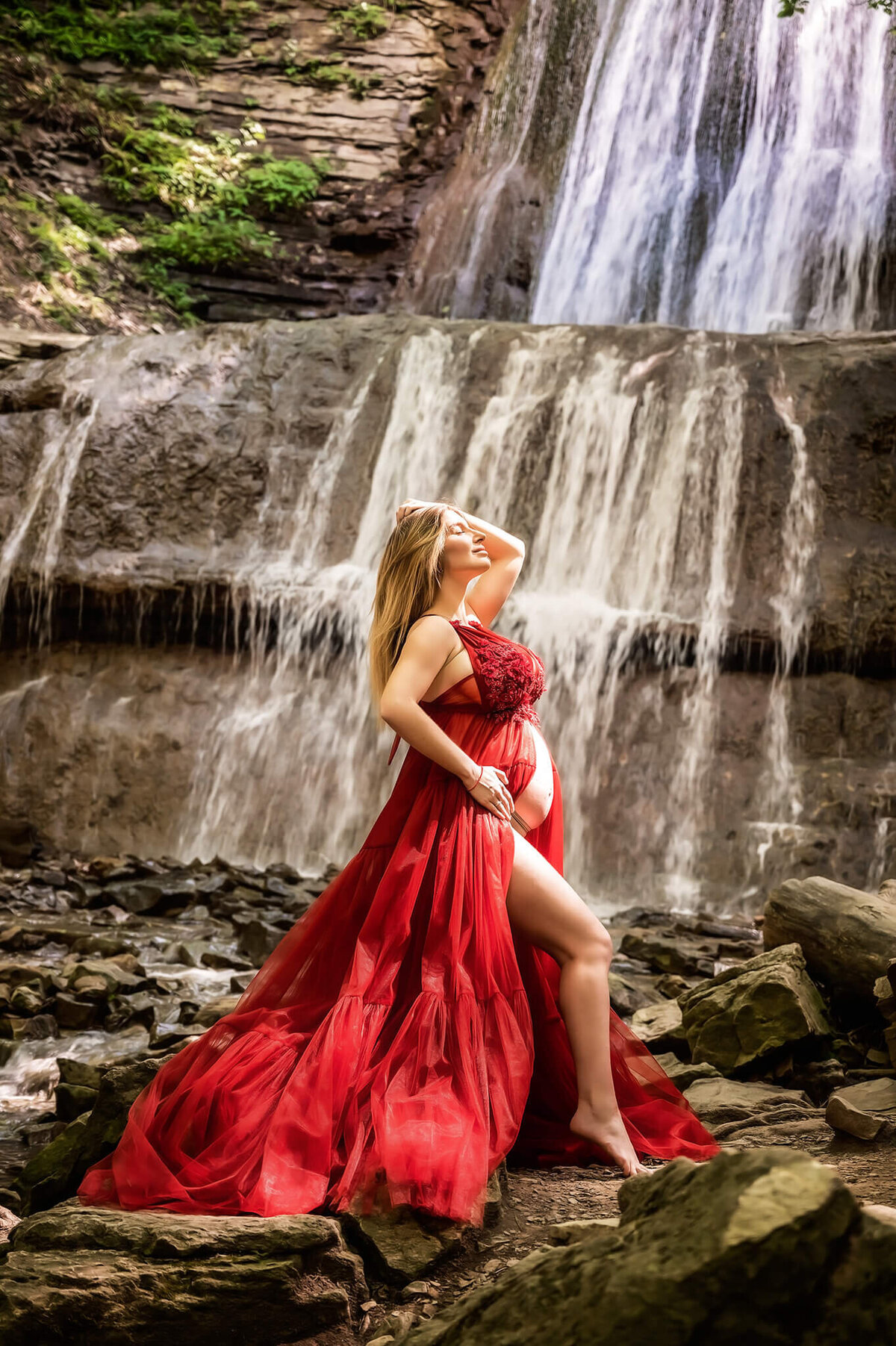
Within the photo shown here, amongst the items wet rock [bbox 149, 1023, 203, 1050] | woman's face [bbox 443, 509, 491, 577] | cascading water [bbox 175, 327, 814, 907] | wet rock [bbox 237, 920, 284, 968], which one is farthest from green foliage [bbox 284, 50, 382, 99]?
woman's face [bbox 443, 509, 491, 577]

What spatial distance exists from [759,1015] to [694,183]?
44.7ft

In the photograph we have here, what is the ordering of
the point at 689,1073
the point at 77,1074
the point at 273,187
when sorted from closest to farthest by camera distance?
the point at 689,1073 < the point at 77,1074 < the point at 273,187

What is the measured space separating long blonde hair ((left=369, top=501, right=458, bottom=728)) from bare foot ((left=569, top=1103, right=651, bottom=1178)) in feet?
4.08

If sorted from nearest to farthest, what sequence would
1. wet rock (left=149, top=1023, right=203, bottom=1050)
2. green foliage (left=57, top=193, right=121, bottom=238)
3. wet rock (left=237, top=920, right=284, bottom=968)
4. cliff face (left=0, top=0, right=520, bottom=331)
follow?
wet rock (left=149, top=1023, right=203, bottom=1050), wet rock (left=237, top=920, right=284, bottom=968), green foliage (left=57, top=193, right=121, bottom=238), cliff face (left=0, top=0, right=520, bottom=331)

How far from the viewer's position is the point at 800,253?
13.7m

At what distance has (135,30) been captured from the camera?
52.3 ft

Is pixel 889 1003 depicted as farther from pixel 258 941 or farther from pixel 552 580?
pixel 552 580

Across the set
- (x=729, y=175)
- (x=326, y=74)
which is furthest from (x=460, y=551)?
(x=326, y=74)

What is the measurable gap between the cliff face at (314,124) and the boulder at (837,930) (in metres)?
→ 12.4

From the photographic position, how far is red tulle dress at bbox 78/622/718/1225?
8.68 ft

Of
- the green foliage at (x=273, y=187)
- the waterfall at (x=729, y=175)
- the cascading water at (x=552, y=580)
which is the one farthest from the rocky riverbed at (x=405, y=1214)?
the green foliage at (x=273, y=187)

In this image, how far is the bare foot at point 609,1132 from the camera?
2.91 meters

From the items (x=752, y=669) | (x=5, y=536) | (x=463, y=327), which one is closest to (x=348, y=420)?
(x=463, y=327)

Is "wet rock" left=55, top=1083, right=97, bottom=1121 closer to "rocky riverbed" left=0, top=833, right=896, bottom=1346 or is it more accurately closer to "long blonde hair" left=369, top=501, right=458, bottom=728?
"rocky riverbed" left=0, top=833, right=896, bottom=1346
